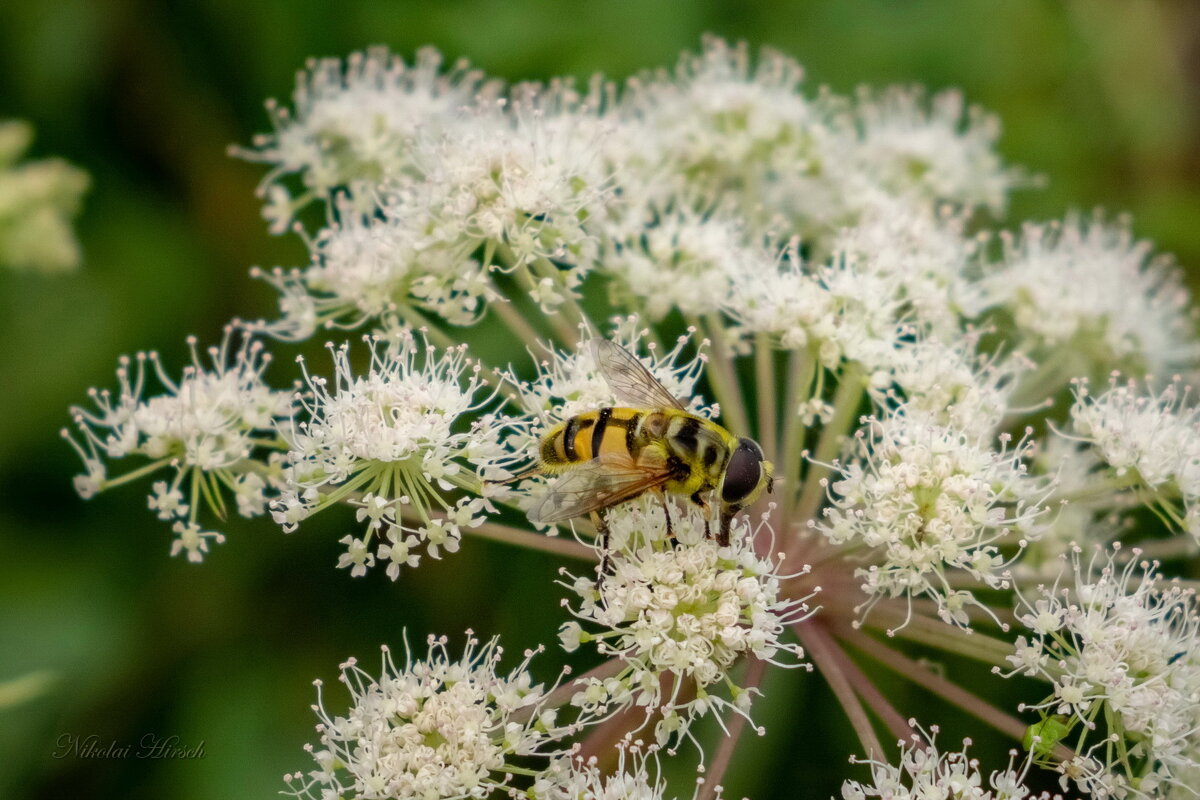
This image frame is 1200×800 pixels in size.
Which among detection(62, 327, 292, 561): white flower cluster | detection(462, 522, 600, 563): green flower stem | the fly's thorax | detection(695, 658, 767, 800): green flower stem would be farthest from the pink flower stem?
detection(62, 327, 292, 561): white flower cluster

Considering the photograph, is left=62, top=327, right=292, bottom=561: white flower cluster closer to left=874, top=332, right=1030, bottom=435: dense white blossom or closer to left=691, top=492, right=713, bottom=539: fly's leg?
left=691, top=492, right=713, bottom=539: fly's leg

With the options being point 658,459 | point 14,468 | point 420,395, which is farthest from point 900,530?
point 14,468

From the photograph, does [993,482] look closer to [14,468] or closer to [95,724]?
[95,724]

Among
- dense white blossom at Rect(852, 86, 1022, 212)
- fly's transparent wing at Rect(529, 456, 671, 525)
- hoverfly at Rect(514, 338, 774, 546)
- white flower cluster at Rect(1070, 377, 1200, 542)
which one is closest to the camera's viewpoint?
fly's transparent wing at Rect(529, 456, 671, 525)

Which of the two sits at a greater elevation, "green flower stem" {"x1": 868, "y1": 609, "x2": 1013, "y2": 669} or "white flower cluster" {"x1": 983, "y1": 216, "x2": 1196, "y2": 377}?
"white flower cluster" {"x1": 983, "y1": 216, "x2": 1196, "y2": 377}

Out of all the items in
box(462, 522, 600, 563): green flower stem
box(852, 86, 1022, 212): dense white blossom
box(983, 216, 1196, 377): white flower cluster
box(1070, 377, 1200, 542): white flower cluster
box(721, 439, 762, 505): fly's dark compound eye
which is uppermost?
box(852, 86, 1022, 212): dense white blossom

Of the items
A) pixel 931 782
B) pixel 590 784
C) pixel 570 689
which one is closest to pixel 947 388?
pixel 931 782
